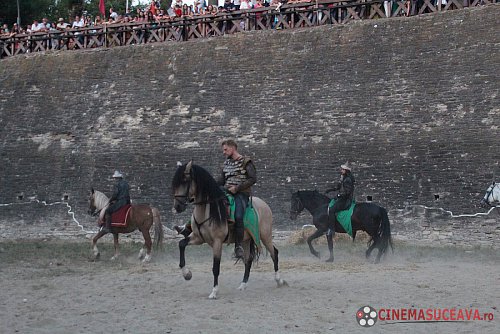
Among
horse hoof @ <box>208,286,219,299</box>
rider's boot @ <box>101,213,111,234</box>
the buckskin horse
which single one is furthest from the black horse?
horse hoof @ <box>208,286,219,299</box>

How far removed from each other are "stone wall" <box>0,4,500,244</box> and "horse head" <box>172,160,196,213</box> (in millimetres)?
10582

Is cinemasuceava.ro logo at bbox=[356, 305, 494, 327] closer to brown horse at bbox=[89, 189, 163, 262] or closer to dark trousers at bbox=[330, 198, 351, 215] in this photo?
dark trousers at bbox=[330, 198, 351, 215]

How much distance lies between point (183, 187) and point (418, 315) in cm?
371

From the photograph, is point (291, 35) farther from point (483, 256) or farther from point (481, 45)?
point (483, 256)

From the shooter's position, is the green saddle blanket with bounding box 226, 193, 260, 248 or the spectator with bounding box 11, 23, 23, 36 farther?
the spectator with bounding box 11, 23, 23, 36

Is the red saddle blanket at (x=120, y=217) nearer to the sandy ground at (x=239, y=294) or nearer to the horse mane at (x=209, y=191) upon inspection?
the sandy ground at (x=239, y=294)

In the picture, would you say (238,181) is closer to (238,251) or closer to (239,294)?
(238,251)

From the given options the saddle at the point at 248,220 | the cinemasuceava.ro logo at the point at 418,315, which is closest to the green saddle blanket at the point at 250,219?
the saddle at the point at 248,220

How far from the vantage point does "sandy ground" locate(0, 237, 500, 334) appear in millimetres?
8758

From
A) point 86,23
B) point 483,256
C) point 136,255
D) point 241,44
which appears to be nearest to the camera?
point 483,256

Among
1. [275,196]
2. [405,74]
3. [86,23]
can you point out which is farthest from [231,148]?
[86,23]

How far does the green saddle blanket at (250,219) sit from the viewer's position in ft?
36.3

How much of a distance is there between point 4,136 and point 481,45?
16.3m

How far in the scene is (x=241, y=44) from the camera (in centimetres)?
2517
